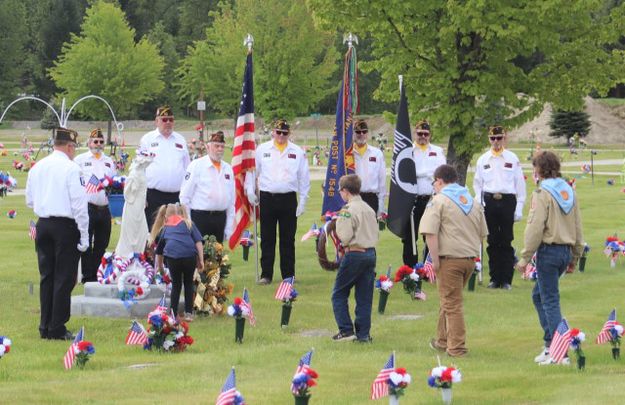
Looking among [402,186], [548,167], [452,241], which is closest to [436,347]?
[452,241]

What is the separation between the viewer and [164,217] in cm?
1366

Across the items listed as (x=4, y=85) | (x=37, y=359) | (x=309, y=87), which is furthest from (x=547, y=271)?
(x=4, y=85)

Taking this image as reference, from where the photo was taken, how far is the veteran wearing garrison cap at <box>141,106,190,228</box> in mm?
15828

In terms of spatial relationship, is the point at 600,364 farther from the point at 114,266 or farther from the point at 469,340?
the point at 114,266

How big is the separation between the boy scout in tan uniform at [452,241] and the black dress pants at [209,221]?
4.59m

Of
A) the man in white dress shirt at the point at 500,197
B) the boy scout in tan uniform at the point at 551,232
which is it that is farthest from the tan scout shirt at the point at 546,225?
the man in white dress shirt at the point at 500,197

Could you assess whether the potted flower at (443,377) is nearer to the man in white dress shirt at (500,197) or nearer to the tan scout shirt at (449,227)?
the tan scout shirt at (449,227)

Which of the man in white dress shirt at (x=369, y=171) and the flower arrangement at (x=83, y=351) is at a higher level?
the man in white dress shirt at (x=369, y=171)

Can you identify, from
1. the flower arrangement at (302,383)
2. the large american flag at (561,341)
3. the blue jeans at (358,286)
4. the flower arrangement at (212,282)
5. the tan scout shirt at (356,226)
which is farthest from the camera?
the flower arrangement at (212,282)

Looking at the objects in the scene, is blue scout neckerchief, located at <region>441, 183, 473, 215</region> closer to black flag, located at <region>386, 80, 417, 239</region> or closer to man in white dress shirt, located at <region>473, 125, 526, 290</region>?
man in white dress shirt, located at <region>473, 125, 526, 290</region>

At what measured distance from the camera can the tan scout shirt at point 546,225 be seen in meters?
11.1

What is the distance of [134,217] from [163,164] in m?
1.28

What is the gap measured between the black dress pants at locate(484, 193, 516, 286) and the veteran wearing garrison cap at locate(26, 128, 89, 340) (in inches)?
271

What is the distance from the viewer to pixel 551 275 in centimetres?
1120
